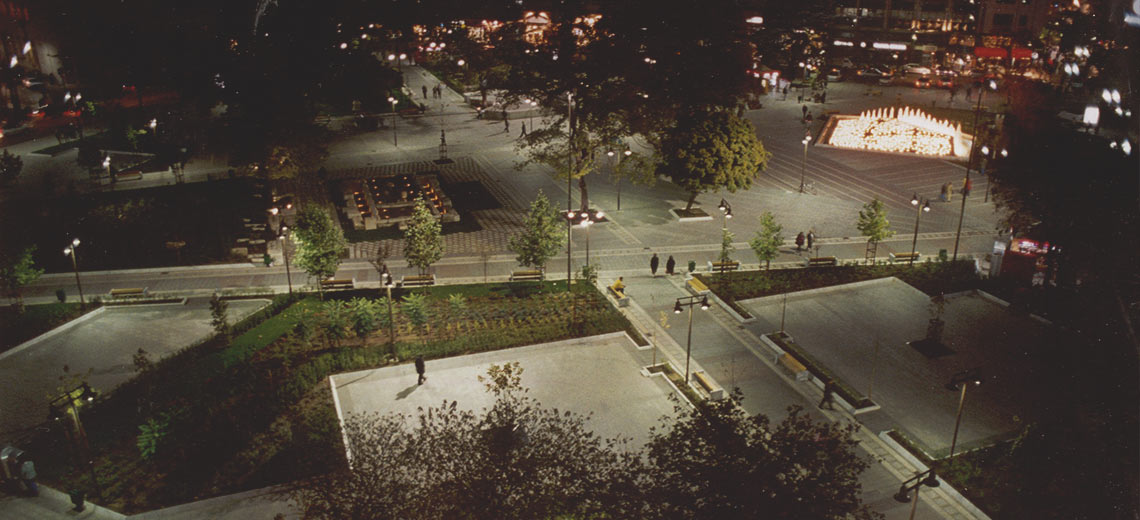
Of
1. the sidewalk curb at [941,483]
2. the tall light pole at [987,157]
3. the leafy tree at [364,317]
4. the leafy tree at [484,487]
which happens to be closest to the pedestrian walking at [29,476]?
the leafy tree at [364,317]

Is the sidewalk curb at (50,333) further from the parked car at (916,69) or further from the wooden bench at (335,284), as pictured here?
the parked car at (916,69)

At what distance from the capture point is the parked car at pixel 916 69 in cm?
8881

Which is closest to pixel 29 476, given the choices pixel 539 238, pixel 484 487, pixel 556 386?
pixel 484 487

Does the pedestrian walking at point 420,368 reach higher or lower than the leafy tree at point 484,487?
lower

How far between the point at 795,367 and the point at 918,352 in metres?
5.46

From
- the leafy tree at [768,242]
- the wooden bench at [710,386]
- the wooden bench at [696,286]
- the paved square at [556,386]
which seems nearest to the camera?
the paved square at [556,386]

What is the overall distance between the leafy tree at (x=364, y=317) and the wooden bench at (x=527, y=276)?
6.51m

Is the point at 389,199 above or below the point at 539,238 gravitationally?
below

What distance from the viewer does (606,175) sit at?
1991 inches

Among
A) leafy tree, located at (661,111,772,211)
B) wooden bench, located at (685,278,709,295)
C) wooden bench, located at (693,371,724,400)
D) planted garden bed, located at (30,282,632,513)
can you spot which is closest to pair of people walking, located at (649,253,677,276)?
wooden bench, located at (685,278,709,295)

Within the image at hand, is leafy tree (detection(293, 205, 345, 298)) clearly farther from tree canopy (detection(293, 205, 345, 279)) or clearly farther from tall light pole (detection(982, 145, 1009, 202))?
tall light pole (detection(982, 145, 1009, 202))

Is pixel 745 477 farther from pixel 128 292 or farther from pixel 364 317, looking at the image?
pixel 128 292

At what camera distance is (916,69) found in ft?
295

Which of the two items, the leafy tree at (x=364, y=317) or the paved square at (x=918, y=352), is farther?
the leafy tree at (x=364, y=317)
